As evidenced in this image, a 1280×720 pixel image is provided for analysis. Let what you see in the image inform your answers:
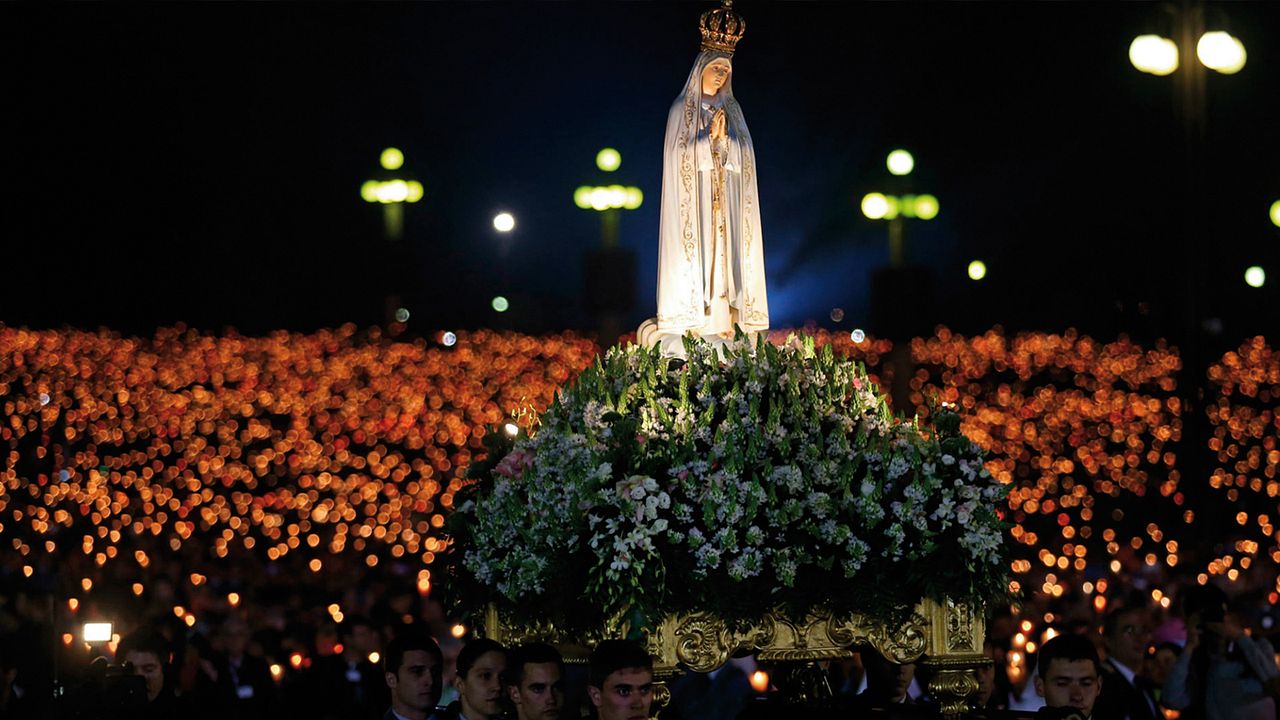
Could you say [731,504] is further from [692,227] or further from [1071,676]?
[692,227]

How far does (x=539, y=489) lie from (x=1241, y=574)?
2181cm

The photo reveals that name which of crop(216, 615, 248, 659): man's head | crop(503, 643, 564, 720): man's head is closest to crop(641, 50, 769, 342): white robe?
crop(503, 643, 564, 720): man's head

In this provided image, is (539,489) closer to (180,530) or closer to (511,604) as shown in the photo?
(511,604)

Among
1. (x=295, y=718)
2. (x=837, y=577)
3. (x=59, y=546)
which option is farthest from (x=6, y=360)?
(x=837, y=577)

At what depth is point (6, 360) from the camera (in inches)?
842

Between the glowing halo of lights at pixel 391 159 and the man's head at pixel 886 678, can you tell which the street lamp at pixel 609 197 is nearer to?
the glowing halo of lights at pixel 391 159

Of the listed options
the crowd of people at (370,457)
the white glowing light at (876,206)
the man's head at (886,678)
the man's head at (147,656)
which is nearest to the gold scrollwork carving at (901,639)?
the man's head at (886,678)

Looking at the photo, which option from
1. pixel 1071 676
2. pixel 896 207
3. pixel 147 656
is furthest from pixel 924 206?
pixel 1071 676

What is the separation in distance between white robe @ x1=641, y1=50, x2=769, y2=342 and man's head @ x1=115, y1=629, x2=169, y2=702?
14.7 feet

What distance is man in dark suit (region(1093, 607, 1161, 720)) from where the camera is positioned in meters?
9.80

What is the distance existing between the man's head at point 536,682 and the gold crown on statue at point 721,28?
3.24m

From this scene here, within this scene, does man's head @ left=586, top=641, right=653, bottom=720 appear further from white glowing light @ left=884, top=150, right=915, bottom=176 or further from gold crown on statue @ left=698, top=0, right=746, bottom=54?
white glowing light @ left=884, top=150, right=915, bottom=176

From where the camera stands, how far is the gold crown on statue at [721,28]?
8711 mm

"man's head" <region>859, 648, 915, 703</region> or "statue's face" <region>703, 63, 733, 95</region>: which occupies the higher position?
"statue's face" <region>703, 63, 733, 95</region>
